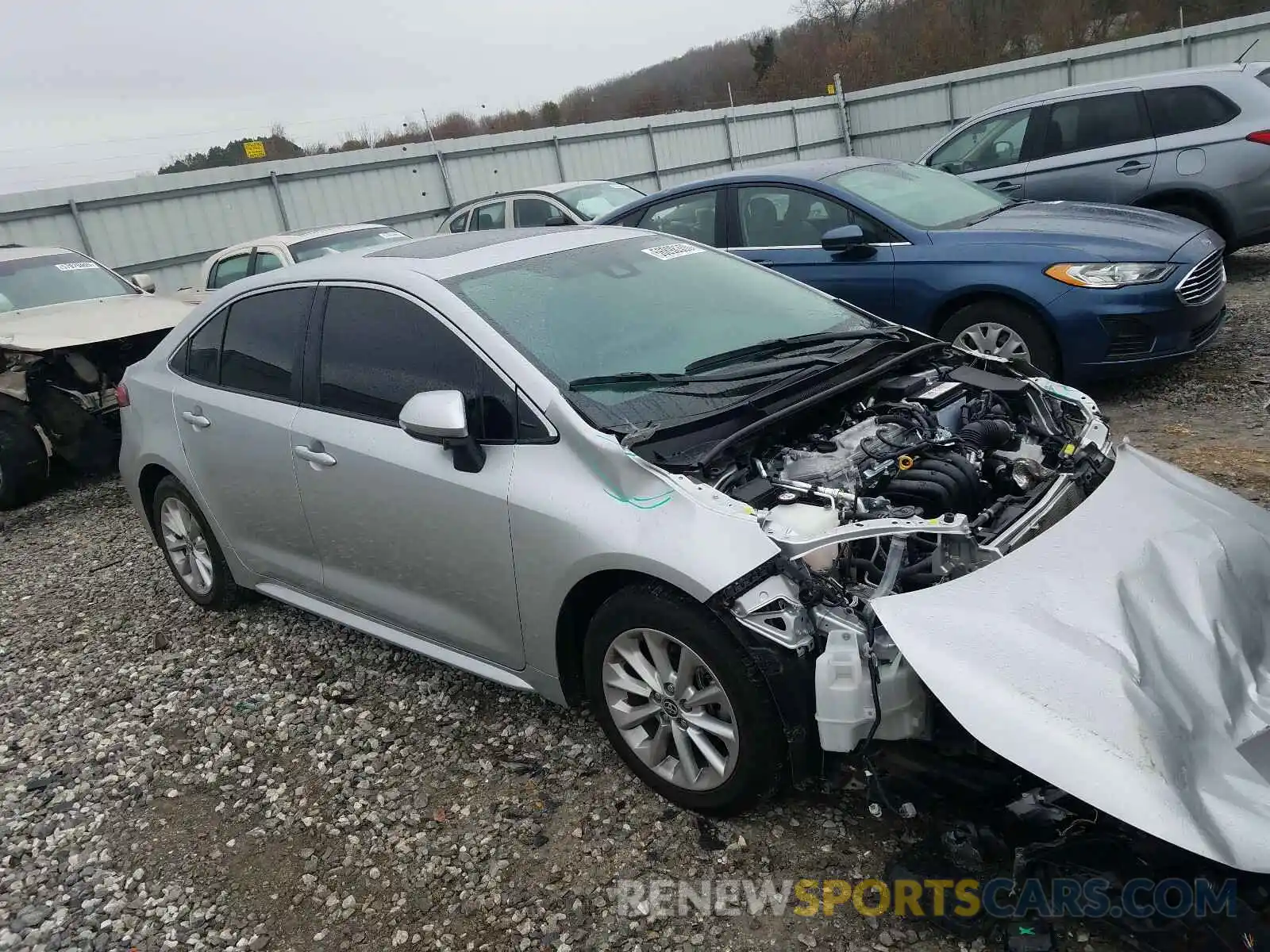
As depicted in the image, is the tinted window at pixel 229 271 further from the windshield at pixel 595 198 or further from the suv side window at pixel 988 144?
the suv side window at pixel 988 144

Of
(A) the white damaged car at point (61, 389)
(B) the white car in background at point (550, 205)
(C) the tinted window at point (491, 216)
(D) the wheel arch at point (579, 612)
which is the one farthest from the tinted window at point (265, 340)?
(C) the tinted window at point (491, 216)

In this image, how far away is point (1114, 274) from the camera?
16.8 feet

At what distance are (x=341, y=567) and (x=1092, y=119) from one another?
766cm

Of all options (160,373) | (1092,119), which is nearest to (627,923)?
(160,373)

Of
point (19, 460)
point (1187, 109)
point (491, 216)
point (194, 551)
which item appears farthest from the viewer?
point (491, 216)

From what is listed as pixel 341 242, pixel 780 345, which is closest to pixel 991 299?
pixel 780 345

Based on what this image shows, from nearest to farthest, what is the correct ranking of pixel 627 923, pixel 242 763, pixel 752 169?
pixel 627 923, pixel 242 763, pixel 752 169

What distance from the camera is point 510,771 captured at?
3.09 m

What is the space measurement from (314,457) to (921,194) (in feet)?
15.2

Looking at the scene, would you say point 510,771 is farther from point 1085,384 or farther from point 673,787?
point 1085,384

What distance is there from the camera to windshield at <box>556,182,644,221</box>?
10414 mm

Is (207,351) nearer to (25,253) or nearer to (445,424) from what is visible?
(445,424)

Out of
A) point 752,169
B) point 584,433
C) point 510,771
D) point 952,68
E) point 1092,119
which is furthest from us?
point 952,68

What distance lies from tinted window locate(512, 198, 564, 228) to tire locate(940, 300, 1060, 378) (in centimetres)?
604
